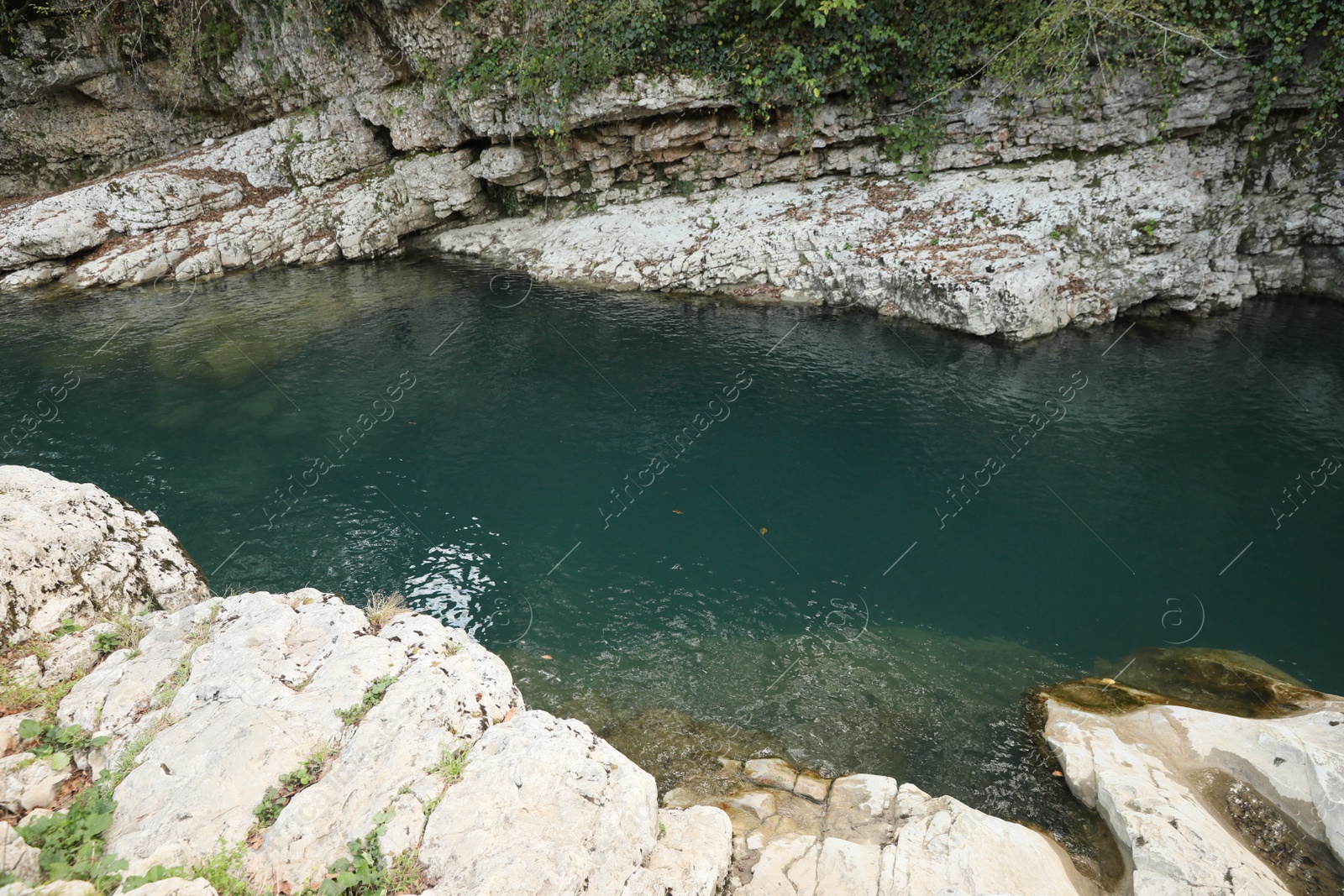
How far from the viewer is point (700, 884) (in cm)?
487

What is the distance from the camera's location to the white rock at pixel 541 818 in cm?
441

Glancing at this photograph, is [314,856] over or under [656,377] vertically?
over

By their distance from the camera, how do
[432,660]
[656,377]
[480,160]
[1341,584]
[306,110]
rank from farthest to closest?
1. [306,110]
2. [480,160]
3. [656,377]
4. [1341,584]
5. [432,660]

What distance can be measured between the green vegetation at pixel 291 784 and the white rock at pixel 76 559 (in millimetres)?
3485

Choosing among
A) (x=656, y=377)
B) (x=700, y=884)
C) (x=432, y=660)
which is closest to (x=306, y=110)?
(x=656, y=377)

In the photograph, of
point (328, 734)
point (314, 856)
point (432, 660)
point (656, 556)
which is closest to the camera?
point (314, 856)

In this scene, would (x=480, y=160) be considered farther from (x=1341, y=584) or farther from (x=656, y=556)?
(x=1341, y=584)

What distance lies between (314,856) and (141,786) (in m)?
1.41

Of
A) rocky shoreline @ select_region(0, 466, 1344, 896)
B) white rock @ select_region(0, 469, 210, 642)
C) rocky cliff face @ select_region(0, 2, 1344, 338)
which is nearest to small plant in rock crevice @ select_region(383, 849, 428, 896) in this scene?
rocky shoreline @ select_region(0, 466, 1344, 896)

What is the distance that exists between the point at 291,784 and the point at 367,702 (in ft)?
2.59

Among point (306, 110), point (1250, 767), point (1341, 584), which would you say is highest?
point (306, 110)

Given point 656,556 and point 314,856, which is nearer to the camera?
point 314,856

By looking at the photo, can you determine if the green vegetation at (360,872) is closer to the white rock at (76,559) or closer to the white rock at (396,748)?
the white rock at (396,748)

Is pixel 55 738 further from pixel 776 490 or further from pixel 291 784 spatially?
pixel 776 490
